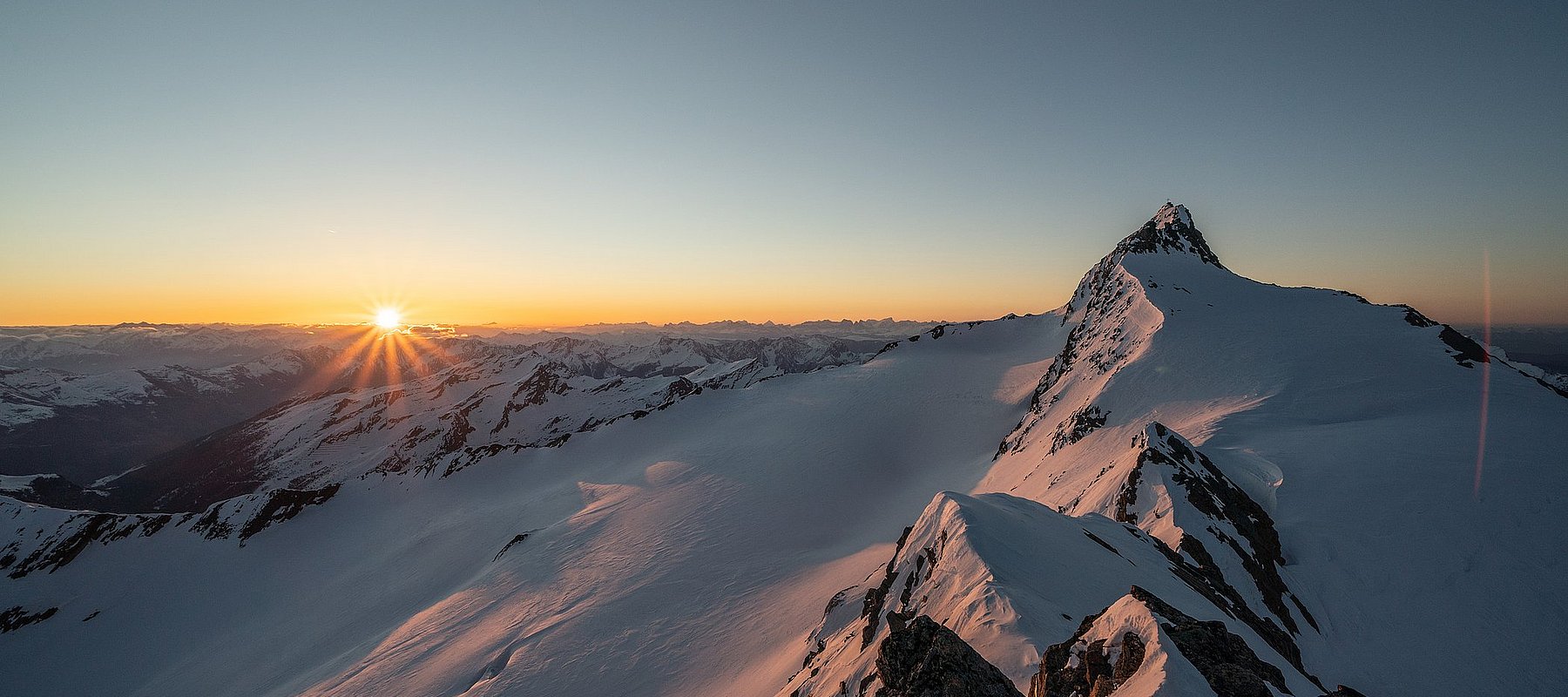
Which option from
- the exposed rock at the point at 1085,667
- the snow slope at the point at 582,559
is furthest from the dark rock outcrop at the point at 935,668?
the snow slope at the point at 582,559

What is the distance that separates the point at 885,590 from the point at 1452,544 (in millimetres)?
21082

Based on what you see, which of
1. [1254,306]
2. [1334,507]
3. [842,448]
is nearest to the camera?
[1334,507]

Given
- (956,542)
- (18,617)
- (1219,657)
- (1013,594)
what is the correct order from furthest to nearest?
1. (18,617)
2. (956,542)
3. (1013,594)
4. (1219,657)

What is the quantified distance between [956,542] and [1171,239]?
282 ft

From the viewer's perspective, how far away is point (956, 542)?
1595 cm

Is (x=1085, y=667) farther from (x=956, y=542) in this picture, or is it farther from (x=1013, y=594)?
(x=956, y=542)

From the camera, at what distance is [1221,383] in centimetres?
3812

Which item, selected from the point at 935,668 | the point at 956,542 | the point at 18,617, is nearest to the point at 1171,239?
the point at 956,542

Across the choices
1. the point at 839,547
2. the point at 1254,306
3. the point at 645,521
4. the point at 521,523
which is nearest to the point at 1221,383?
the point at 1254,306

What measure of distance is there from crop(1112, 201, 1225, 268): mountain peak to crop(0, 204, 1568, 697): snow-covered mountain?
0.73 meters

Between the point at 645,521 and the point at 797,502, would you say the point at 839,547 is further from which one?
the point at 645,521

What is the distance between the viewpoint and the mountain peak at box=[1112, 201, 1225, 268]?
77.6m

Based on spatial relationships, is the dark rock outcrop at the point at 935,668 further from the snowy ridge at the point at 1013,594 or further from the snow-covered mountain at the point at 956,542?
the snowy ridge at the point at 1013,594

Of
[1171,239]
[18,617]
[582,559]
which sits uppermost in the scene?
[1171,239]
